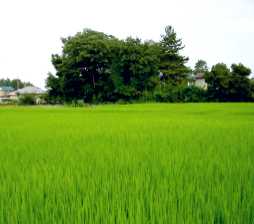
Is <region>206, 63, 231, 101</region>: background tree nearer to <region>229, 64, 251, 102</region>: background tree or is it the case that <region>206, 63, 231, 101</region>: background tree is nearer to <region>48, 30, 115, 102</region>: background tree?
<region>229, 64, 251, 102</region>: background tree

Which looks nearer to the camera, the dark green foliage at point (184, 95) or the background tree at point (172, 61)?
the dark green foliage at point (184, 95)

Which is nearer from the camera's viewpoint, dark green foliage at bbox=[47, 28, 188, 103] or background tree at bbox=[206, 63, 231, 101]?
background tree at bbox=[206, 63, 231, 101]

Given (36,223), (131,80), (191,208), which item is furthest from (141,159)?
(131,80)

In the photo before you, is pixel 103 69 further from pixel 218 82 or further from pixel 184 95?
pixel 218 82

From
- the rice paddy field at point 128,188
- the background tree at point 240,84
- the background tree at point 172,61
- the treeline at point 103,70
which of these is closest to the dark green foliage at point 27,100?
the treeline at point 103,70

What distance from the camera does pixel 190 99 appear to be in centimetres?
3089

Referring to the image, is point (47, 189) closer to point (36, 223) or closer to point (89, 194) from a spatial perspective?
point (89, 194)

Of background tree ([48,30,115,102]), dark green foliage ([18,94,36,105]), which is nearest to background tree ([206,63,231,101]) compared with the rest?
background tree ([48,30,115,102])

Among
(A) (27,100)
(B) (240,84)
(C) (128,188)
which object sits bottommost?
(A) (27,100)

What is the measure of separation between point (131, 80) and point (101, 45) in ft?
14.2

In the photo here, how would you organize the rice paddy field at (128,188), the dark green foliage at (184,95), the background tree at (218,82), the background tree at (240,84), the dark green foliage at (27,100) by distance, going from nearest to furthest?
the rice paddy field at (128,188), the background tree at (240,84), the background tree at (218,82), the dark green foliage at (184,95), the dark green foliage at (27,100)

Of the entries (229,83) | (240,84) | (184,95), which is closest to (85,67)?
(184,95)

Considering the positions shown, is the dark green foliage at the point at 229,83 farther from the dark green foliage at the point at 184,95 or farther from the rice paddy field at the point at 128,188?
the rice paddy field at the point at 128,188

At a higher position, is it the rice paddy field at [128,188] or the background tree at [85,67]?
the background tree at [85,67]
